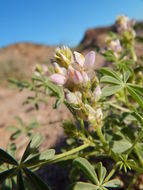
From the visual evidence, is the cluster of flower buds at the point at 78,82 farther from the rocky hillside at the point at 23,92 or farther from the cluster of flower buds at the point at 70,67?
the rocky hillside at the point at 23,92

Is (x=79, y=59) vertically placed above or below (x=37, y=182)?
above

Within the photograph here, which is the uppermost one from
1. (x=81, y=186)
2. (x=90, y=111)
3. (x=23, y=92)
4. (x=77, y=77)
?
(x=23, y=92)

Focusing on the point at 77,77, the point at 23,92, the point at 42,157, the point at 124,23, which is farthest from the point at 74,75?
the point at 23,92

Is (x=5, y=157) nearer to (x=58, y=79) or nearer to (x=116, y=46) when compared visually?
(x=58, y=79)

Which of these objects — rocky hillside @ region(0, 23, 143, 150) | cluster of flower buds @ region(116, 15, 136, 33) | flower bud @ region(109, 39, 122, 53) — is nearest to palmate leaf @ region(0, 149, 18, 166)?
rocky hillside @ region(0, 23, 143, 150)

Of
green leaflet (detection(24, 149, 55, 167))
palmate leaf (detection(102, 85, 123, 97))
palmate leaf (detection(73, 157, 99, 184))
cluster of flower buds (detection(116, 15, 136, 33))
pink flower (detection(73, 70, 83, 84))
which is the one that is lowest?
palmate leaf (detection(73, 157, 99, 184))

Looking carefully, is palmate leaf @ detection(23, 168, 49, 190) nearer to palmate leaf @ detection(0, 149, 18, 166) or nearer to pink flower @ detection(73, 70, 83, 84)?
palmate leaf @ detection(0, 149, 18, 166)

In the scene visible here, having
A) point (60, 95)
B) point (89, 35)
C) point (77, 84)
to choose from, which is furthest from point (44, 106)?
point (89, 35)

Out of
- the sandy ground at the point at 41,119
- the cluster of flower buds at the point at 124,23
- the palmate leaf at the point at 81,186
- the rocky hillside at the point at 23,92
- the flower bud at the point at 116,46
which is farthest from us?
the rocky hillside at the point at 23,92

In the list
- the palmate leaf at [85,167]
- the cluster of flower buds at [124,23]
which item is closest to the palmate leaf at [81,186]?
the palmate leaf at [85,167]
